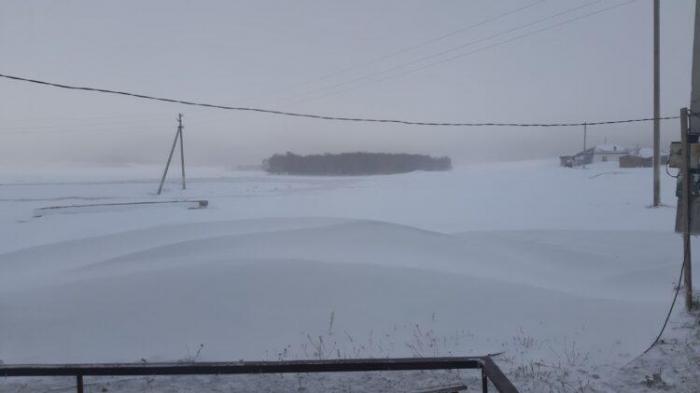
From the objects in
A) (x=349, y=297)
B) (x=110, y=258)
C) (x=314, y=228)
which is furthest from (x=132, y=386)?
(x=314, y=228)

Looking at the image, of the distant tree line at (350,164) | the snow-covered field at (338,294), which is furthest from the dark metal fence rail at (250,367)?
the distant tree line at (350,164)

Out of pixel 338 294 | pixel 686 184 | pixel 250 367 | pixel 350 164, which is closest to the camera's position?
pixel 250 367

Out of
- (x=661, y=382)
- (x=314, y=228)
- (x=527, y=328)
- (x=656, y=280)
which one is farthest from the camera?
(x=314, y=228)

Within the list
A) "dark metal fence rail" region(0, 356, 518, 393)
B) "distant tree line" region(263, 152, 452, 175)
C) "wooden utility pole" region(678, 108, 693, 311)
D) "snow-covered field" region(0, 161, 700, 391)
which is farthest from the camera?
"distant tree line" region(263, 152, 452, 175)

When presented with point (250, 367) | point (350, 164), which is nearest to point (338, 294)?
point (250, 367)

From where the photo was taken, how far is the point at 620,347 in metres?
5.78

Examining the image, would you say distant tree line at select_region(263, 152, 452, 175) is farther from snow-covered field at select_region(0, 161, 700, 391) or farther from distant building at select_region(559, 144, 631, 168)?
snow-covered field at select_region(0, 161, 700, 391)

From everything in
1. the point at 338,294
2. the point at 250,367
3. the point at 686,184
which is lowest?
the point at 338,294

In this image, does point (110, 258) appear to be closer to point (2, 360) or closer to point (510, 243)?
point (2, 360)

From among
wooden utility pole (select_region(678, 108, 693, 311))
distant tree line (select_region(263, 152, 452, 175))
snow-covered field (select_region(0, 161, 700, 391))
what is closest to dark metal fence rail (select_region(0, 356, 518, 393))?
snow-covered field (select_region(0, 161, 700, 391))

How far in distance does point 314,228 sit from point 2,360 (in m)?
8.23

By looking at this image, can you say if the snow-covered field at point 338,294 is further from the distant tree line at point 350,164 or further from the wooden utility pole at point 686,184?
the distant tree line at point 350,164

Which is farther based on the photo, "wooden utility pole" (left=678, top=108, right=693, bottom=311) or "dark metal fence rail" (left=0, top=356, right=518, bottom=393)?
"wooden utility pole" (left=678, top=108, right=693, bottom=311)

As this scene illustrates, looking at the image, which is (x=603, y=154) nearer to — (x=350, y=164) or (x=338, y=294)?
(x=350, y=164)
